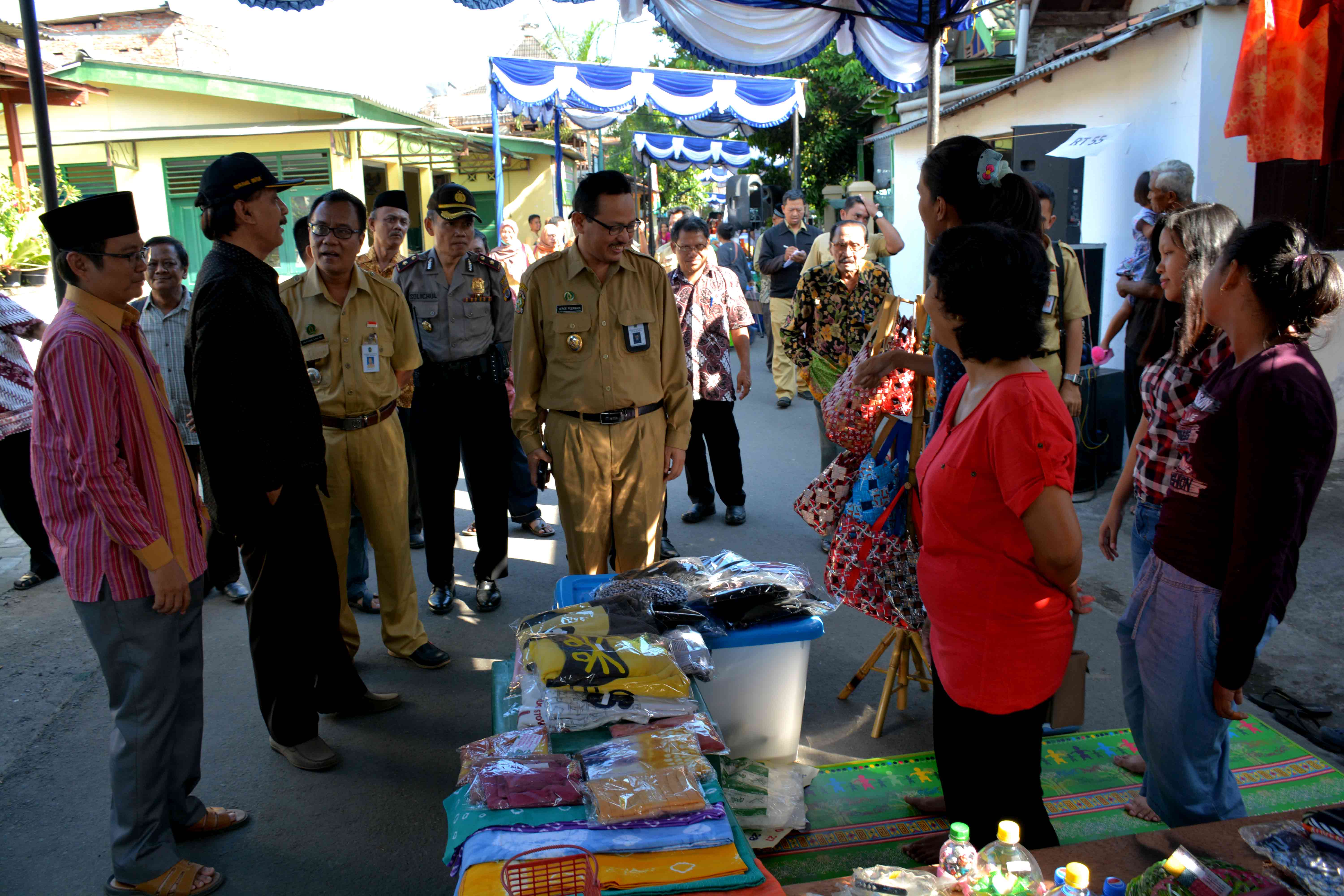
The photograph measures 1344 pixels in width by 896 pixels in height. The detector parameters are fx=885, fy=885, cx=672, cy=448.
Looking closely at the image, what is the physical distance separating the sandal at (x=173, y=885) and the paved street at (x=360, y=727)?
67 millimetres

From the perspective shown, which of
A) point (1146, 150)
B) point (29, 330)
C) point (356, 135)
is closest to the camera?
point (29, 330)

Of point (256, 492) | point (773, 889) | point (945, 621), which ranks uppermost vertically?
point (256, 492)

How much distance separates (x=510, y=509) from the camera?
5.90 metres

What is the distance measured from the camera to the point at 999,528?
1.92 meters

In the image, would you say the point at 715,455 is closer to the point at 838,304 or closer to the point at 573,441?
the point at 838,304

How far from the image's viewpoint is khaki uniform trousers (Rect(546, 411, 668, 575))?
142 inches

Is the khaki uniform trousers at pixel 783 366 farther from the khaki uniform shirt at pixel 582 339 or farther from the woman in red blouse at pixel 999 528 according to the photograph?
the woman in red blouse at pixel 999 528

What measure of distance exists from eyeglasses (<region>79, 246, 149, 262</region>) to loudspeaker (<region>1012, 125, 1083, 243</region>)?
20.8 ft

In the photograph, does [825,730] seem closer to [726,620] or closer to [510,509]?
[726,620]

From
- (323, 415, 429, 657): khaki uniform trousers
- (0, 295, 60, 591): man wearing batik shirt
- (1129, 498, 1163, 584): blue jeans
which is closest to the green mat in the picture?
(1129, 498, 1163, 584): blue jeans

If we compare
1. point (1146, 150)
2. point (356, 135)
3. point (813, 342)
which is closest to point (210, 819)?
point (813, 342)

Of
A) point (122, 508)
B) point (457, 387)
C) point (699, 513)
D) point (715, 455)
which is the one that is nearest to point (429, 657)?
point (457, 387)

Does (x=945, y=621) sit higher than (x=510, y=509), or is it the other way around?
(x=945, y=621)

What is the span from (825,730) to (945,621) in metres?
1.44
